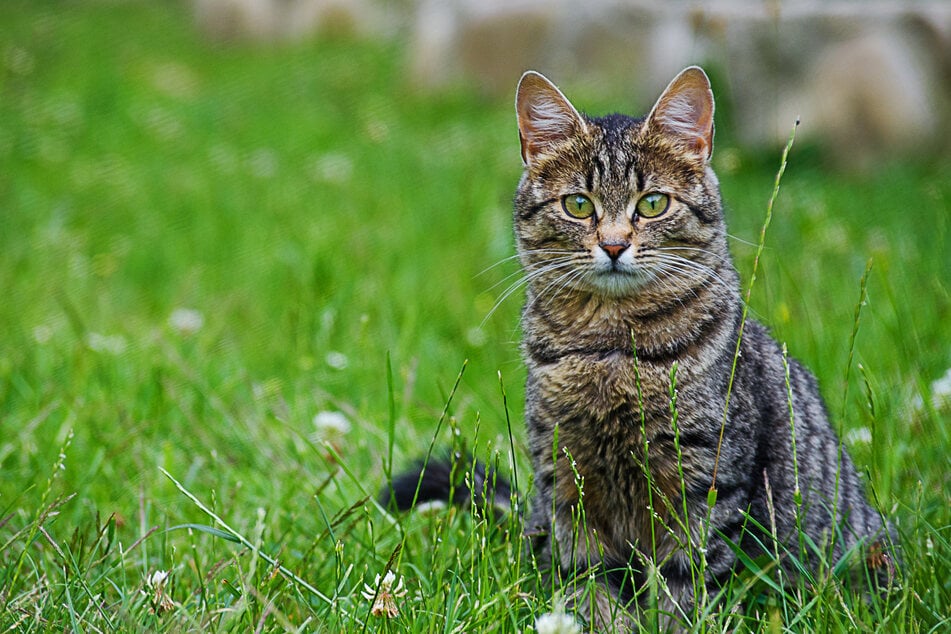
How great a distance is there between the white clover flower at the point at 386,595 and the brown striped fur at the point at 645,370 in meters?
0.32

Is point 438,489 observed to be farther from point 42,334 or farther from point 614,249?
point 42,334

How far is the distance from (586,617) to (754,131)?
4475mm

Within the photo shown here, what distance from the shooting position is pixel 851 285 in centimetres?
400

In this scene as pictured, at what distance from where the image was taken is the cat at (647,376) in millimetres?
2137

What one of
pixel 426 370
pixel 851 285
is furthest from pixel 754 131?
pixel 426 370

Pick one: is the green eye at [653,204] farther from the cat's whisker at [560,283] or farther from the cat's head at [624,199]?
the cat's whisker at [560,283]

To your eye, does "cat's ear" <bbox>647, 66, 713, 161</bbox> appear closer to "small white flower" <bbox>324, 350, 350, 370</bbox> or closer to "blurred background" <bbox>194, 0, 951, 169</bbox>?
"small white flower" <bbox>324, 350, 350, 370</bbox>

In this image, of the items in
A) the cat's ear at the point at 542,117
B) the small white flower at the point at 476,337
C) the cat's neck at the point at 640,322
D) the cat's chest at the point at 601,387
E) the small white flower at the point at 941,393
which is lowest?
the small white flower at the point at 476,337

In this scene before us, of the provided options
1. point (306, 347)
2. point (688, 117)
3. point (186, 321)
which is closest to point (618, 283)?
point (688, 117)

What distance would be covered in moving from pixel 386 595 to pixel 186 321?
7.22 feet

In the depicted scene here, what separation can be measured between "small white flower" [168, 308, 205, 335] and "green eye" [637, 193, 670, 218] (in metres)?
2.07

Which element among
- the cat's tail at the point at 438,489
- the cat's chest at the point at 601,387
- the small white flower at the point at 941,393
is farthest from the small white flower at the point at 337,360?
the small white flower at the point at 941,393

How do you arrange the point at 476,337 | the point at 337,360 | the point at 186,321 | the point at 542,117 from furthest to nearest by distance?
the point at 186,321 → the point at 476,337 → the point at 337,360 → the point at 542,117

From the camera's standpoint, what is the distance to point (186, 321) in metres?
3.82
